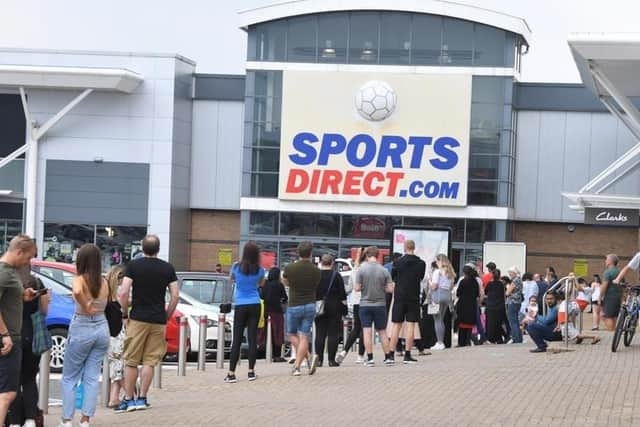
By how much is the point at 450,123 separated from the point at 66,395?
38.3 m

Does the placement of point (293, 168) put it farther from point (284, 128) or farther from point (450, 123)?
point (450, 123)

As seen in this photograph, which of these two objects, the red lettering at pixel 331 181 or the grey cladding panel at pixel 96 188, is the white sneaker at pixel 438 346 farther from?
the grey cladding panel at pixel 96 188

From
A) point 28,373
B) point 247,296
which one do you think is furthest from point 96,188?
point 28,373

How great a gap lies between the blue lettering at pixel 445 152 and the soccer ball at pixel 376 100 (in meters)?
2.05

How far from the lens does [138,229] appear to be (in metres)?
50.8

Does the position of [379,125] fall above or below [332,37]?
below

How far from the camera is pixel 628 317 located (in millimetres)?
21156

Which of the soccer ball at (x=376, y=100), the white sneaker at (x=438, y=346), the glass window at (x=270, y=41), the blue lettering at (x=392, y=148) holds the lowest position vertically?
the white sneaker at (x=438, y=346)

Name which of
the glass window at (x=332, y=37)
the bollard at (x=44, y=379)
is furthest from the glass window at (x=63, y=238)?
the bollard at (x=44, y=379)

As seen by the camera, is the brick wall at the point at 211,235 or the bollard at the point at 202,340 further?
the brick wall at the point at 211,235

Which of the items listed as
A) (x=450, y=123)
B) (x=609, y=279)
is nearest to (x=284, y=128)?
(x=450, y=123)

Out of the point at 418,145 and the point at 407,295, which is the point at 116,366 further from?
the point at 418,145

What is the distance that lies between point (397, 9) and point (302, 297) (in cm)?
3281

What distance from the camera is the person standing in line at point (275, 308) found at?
21688 millimetres
